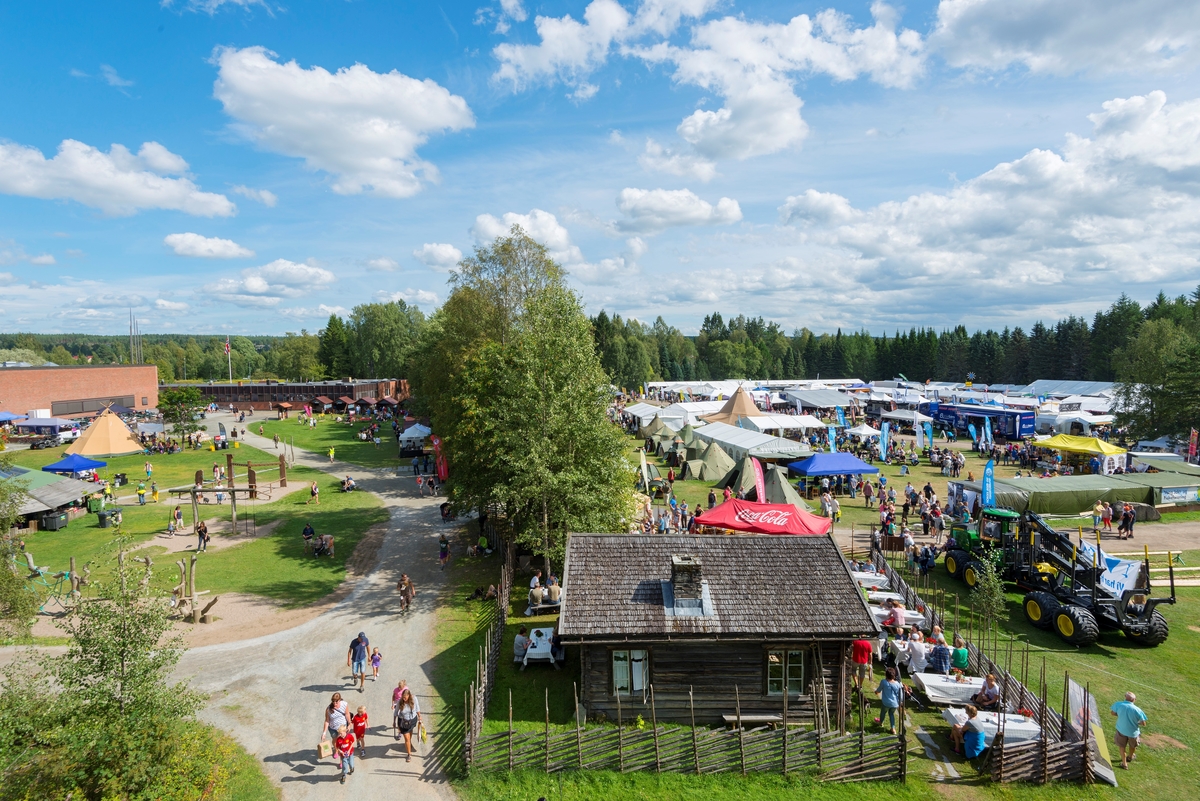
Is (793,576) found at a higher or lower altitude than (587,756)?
higher

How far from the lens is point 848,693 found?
1151 centimetres

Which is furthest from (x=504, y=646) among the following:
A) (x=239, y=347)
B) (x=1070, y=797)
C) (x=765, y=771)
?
(x=239, y=347)

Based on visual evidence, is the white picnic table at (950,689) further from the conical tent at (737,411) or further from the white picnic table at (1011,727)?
the conical tent at (737,411)

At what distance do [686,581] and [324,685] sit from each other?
26.9 ft

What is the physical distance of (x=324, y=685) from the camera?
1318 centimetres

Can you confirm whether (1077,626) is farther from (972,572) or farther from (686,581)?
(686,581)

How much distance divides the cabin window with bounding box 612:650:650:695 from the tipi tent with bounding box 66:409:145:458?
28050 mm

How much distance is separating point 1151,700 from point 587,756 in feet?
36.7

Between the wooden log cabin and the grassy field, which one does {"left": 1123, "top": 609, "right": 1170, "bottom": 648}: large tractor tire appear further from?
the grassy field

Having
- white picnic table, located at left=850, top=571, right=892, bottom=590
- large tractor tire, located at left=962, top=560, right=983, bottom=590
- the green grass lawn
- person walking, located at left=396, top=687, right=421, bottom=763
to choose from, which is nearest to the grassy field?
the green grass lawn

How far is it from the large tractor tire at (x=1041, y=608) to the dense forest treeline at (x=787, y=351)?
3652cm

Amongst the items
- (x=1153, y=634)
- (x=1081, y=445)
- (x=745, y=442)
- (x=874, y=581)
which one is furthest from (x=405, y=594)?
(x=1081, y=445)

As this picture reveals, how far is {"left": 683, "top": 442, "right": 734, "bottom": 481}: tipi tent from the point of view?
33938 mm

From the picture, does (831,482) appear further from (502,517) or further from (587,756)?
(587,756)
